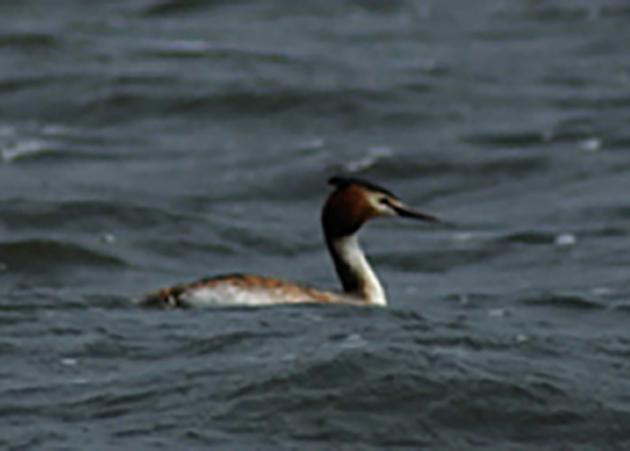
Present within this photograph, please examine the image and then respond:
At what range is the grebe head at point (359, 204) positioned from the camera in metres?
13.1

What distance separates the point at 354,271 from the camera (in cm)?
1334

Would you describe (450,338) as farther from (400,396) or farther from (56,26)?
(56,26)

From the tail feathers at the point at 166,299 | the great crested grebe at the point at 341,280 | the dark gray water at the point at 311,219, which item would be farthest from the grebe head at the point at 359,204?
the tail feathers at the point at 166,299

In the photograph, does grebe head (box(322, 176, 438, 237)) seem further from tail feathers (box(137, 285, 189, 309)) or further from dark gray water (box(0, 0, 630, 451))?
tail feathers (box(137, 285, 189, 309))

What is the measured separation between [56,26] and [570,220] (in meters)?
9.51

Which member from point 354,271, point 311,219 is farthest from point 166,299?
point 311,219

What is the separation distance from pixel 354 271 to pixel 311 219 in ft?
12.5

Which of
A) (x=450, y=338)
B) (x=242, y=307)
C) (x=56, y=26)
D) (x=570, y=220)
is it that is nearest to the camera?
(x=450, y=338)

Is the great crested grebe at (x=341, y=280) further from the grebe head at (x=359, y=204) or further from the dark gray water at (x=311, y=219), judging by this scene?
the dark gray water at (x=311, y=219)

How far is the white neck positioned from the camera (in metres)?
13.2

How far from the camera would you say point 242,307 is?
1238 centimetres

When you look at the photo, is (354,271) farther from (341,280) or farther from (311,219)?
(311,219)

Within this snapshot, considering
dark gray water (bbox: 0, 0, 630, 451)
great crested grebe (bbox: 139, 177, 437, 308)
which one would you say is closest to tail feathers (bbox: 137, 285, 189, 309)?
great crested grebe (bbox: 139, 177, 437, 308)

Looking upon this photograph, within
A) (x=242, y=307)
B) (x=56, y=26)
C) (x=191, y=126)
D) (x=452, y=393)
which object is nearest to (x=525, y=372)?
(x=452, y=393)
